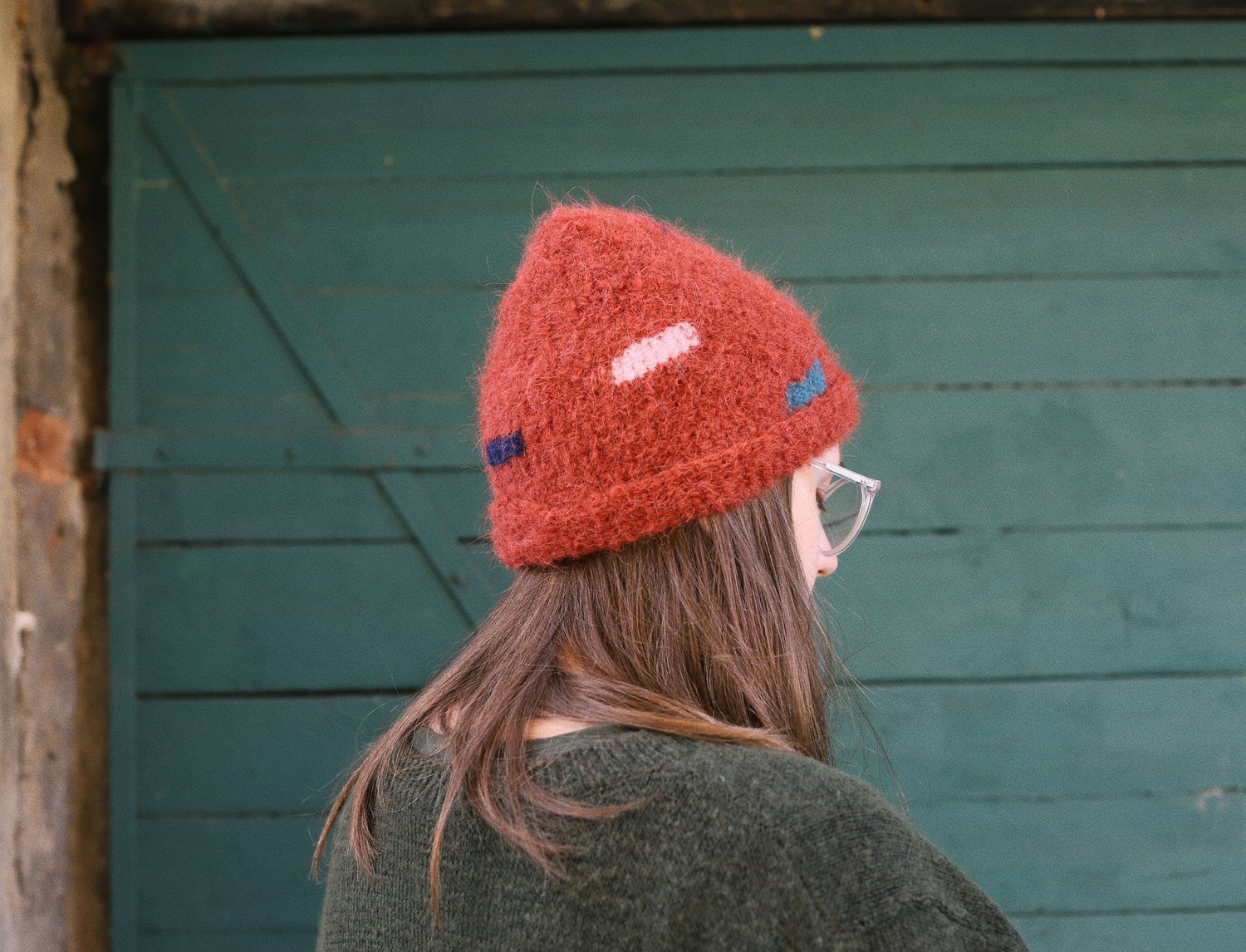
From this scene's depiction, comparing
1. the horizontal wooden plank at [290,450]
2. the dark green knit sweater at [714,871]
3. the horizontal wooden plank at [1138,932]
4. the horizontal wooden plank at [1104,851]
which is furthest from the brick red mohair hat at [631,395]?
the horizontal wooden plank at [1138,932]

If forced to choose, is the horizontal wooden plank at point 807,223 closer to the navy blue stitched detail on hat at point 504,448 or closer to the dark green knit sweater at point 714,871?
the navy blue stitched detail on hat at point 504,448

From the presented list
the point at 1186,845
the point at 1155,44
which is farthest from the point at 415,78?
the point at 1186,845

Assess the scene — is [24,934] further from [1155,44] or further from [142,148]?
[1155,44]

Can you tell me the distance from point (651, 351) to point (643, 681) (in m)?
0.31

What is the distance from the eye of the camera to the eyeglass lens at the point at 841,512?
1.14m

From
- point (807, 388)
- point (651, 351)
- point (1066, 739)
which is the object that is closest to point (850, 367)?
point (1066, 739)

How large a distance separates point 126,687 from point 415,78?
1.30m

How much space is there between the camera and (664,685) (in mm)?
935

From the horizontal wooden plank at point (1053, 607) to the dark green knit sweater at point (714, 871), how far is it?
1.12m

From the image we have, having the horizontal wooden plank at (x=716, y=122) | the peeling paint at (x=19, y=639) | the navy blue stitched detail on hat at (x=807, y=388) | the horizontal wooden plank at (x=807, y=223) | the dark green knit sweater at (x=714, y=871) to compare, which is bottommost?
the dark green knit sweater at (x=714, y=871)

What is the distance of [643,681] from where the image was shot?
36.8 inches

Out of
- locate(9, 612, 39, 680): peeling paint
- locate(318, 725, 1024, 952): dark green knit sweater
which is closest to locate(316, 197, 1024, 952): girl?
locate(318, 725, 1024, 952): dark green knit sweater

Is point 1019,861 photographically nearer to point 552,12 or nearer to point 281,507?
point 281,507

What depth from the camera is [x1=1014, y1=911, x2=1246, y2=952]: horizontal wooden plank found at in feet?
6.11
